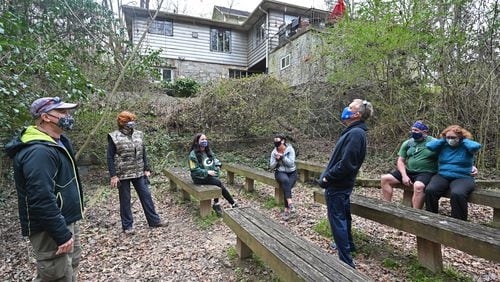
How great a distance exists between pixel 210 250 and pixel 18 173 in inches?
90.3

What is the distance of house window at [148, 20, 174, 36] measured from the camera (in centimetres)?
1708

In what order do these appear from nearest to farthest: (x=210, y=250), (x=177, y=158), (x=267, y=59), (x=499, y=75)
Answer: (x=210, y=250) → (x=499, y=75) → (x=177, y=158) → (x=267, y=59)

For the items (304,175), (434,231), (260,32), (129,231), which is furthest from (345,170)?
(260,32)

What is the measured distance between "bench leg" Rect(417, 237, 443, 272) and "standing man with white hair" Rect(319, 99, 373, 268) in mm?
709

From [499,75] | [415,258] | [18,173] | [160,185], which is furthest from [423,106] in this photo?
[18,173]

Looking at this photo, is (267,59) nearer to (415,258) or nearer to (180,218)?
(180,218)

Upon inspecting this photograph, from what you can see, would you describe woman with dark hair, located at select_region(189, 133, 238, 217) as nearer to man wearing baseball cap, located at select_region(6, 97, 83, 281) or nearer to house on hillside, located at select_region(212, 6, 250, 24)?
man wearing baseball cap, located at select_region(6, 97, 83, 281)

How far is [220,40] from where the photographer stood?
18.9 metres

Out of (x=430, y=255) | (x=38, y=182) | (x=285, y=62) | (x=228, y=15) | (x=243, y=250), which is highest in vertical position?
(x=228, y=15)

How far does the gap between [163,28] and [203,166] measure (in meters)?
15.3

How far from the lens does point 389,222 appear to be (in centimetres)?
295

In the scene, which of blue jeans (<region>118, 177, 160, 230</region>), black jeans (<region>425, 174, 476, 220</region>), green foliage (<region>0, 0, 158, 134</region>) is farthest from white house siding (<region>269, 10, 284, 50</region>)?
black jeans (<region>425, 174, 476, 220</region>)

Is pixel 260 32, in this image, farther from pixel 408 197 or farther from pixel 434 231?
pixel 434 231

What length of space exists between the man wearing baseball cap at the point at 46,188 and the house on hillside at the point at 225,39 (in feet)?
43.7
